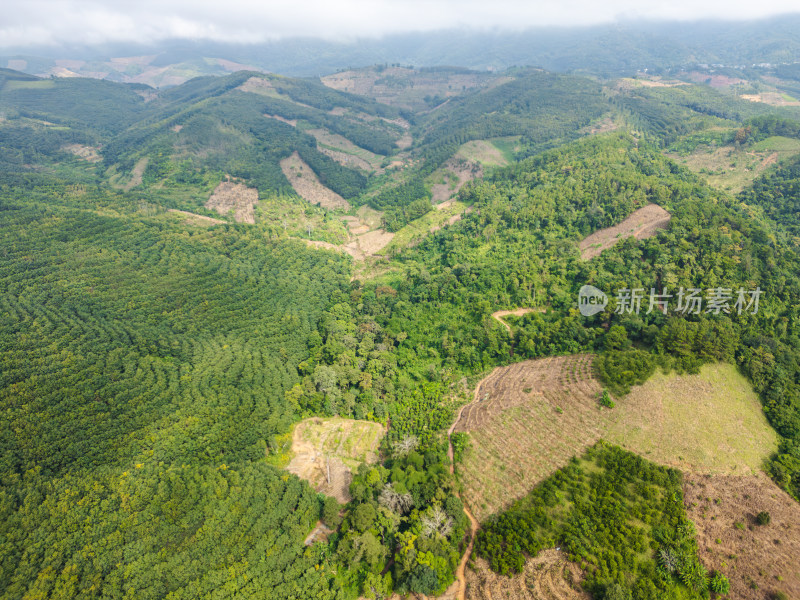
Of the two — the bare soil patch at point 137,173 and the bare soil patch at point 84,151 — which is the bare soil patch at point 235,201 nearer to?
the bare soil patch at point 137,173

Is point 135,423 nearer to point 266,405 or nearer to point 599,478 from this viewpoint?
point 266,405

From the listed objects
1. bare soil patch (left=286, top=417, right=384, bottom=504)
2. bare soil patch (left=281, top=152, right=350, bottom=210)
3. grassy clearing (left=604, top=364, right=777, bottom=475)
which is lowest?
bare soil patch (left=286, top=417, right=384, bottom=504)

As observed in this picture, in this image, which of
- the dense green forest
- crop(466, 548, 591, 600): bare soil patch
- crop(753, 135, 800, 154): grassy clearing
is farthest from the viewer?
crop(753, 135, 800, 154): grassy clearing

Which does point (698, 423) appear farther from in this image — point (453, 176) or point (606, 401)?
point (453, 176)

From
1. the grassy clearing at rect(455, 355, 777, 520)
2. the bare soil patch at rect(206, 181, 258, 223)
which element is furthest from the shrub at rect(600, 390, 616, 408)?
the bare soil patch at rect(206, 181, 258, 223)

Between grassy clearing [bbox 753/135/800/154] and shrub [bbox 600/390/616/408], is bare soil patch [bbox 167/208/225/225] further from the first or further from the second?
grassy clearing [bbox 753/135/800/154]

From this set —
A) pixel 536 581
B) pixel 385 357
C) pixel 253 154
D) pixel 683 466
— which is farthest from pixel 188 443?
pixel 253 154

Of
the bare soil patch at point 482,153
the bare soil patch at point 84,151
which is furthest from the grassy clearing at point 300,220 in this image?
the bare soil patch at point 84,151
